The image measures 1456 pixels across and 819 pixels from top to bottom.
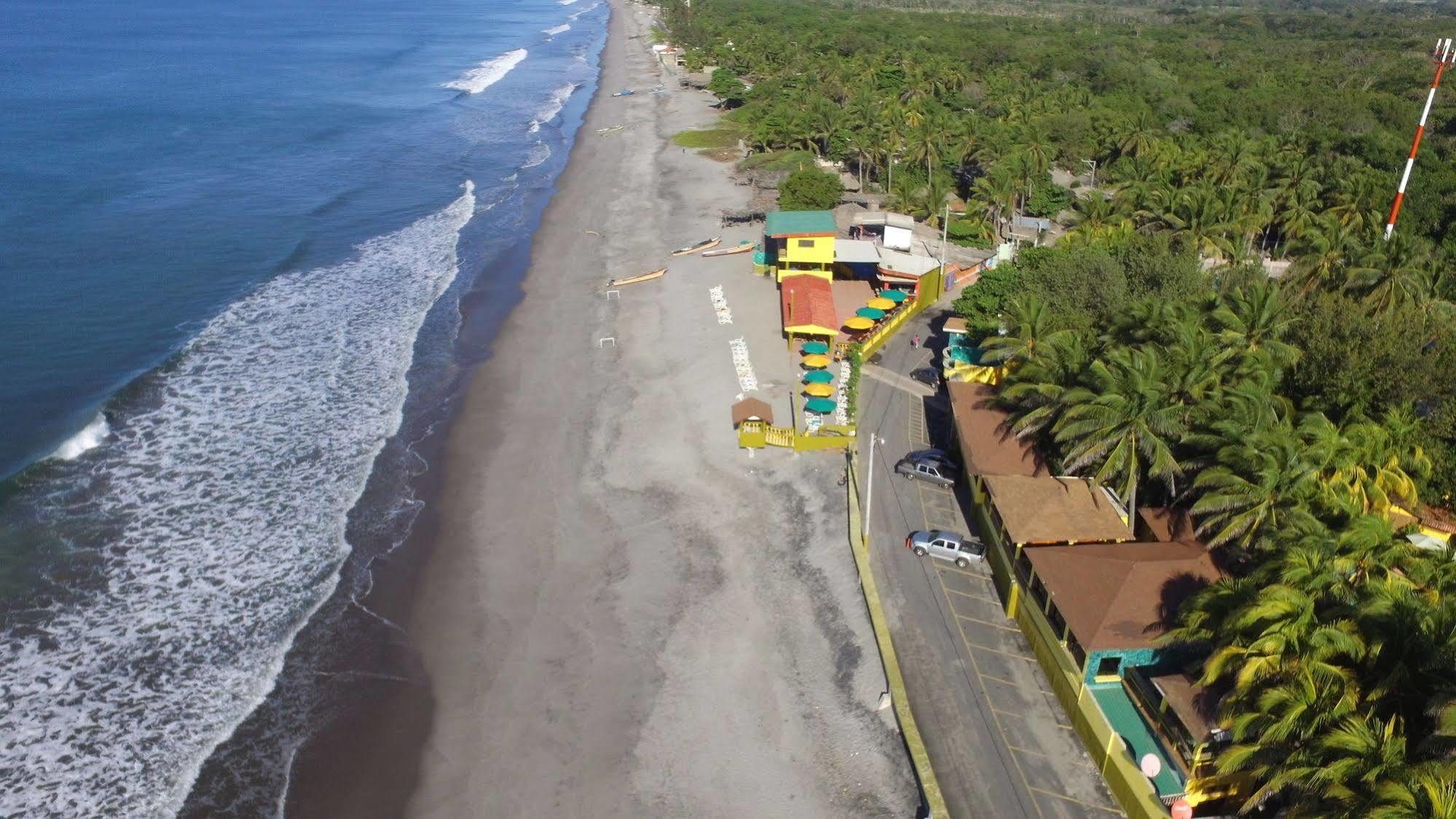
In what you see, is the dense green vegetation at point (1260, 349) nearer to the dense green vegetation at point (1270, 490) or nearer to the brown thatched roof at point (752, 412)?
the dense green vegetation at point (1270, 490)

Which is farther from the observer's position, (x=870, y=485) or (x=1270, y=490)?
(x=870, y=485)

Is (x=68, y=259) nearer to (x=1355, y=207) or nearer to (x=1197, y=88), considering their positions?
(x=1355, y=207)

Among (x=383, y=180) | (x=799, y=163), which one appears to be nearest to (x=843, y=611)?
(x=799, y=163)

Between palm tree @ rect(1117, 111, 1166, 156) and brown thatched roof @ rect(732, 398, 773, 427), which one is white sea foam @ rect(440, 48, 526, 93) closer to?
palm tree @ rect(1117, 111, 1166, 156)

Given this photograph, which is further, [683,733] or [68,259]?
[68,259]

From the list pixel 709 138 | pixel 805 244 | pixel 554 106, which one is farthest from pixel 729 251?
pixel 554 106

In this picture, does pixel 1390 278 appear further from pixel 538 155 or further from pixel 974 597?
pixel 538 155
